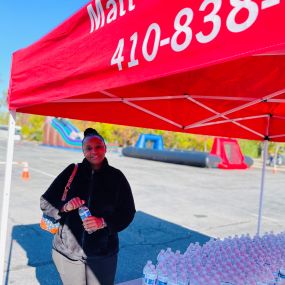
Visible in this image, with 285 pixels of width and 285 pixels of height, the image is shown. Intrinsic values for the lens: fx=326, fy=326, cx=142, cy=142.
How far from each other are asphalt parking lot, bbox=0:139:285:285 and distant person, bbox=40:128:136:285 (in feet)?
5.84

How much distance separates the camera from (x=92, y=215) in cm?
250

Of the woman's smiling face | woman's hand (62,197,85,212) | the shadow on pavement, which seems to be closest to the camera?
woman's hand (62,197,85,212)

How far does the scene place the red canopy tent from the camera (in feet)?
4.53

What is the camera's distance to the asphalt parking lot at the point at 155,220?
15.1 ft

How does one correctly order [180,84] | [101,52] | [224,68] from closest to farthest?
[101,52] < [224,68] < [180,84]

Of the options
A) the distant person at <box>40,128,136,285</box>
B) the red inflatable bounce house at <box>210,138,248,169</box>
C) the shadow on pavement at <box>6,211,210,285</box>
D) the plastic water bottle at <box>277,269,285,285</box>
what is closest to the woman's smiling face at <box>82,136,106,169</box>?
the distant person at <box>40,128,136,285</box>

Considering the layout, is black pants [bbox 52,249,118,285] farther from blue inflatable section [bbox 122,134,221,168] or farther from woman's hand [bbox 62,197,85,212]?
blue inflatable section [bbox 122,134,221,168]

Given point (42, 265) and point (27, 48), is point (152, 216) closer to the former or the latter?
point (42, 265)

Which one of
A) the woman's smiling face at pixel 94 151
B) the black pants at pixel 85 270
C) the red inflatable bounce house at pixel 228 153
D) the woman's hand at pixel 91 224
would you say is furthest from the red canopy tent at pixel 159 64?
the red inflatable bounce house at pixel 228 153

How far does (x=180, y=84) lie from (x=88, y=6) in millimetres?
1050

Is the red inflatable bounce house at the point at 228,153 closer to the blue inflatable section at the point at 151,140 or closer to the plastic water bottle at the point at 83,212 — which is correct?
the blue inflatable section at the point at 151,140

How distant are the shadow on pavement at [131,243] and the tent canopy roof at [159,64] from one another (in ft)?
6.94

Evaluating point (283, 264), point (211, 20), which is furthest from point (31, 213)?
point (211, 20)

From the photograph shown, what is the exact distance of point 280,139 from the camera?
14.6 ft
